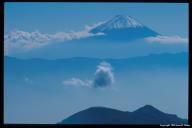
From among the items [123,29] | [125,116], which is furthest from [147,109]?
[123,29]

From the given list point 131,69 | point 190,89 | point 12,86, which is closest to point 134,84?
point 131,69

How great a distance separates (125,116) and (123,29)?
0.47 metres

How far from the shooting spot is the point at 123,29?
3443 mm

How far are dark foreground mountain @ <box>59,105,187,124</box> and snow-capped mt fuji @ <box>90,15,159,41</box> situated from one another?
39 cm

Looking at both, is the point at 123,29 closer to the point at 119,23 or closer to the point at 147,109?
the point at 119,23

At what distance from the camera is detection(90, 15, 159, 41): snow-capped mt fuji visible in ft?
11.2

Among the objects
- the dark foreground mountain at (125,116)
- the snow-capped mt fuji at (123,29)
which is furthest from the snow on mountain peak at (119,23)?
the dark foreground mountain at (125,116)

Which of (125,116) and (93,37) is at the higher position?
(93,37)

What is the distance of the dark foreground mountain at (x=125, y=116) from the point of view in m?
3.39

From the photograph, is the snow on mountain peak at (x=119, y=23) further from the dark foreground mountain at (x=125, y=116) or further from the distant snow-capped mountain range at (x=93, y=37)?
the dark foreground mountain at (x=125, y=116)

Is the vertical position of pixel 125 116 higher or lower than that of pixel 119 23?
lower

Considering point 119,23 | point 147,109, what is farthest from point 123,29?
point 147,109

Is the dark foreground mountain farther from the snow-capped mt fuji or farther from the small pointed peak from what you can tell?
the snow-capped mt fuji

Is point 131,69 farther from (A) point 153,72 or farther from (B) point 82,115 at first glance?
(B) point 82,115
